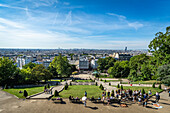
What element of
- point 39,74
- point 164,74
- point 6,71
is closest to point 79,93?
point 164,74

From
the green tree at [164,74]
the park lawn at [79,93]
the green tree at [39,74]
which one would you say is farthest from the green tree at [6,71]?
the green tree at [164,74]

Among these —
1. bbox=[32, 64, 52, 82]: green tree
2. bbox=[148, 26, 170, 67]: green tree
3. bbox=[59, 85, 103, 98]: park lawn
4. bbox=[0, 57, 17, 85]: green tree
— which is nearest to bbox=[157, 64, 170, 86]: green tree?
bbox=[148, 26, 170, 67]: green tree

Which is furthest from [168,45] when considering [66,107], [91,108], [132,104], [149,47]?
[66,107]

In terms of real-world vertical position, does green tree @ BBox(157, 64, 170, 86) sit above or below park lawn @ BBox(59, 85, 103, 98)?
above

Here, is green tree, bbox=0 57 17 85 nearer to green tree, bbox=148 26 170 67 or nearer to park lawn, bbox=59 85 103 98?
park lawn, bbox=59 85 103 98

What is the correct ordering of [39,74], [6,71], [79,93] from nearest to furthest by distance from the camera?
[79,93]
[6,71]
[39,74]

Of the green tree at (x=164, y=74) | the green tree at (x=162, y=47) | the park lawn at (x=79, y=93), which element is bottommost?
the park lawn at (x=79, y=93)

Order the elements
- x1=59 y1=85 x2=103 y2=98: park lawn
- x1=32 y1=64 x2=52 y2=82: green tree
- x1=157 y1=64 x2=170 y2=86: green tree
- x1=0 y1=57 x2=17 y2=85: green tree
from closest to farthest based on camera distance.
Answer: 1. x1=59 y1=85 x2=103 y2=98: park lawn
2. x1=157 y1=64 x2=170 y2=86: green tree
3. x1=0 y1=57 x2=17 y2=85: green tree
4. x1=32 y1=64 x2=52 y2=82: green tree

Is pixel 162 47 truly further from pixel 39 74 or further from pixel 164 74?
pixel 39 74

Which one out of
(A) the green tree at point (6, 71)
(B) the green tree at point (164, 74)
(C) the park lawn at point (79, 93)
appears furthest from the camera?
(A) the green tree at point (6, 71)

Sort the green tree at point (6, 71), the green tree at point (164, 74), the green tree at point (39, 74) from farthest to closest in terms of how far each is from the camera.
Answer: the green tree at point (39, 74)
the green tree at point (6, 71)
the green tree at point (164, 74)

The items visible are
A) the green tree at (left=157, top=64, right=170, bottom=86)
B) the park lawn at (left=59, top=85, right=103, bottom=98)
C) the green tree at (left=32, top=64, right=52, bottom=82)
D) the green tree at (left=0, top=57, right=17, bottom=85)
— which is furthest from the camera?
the green tree at (left=32, top=64, right=52, bottom=82)

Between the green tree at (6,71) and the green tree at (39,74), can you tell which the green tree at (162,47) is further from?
the green tree at (6,71)
